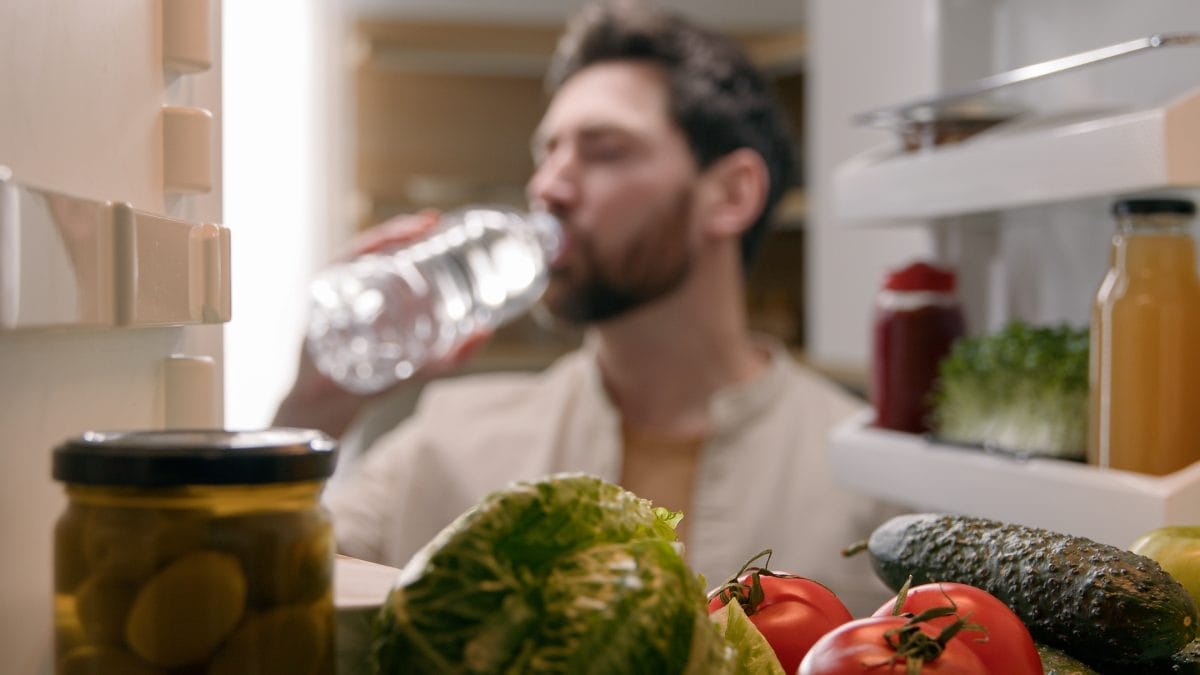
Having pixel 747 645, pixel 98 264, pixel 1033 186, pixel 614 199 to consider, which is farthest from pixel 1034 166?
pixel 614 199

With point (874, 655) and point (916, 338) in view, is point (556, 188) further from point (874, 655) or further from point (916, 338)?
point (874, 655)

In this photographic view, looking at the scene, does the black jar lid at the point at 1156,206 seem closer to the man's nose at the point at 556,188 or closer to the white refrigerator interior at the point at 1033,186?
the white refrigerator interior at the point at 1033,186

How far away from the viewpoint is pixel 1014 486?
2.97 ft

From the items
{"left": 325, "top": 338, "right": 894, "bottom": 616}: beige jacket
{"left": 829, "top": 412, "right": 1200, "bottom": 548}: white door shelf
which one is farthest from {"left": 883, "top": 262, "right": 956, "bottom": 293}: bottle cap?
{"left": 325, "top": 338, "right": 894, "bottom": 616}: beige jacket

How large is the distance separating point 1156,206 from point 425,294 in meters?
0.90

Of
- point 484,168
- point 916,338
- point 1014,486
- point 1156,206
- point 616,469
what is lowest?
point 616,469

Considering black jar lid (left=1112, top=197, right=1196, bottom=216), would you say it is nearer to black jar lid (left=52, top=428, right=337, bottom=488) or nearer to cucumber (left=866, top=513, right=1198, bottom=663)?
cucumber (left=866, top=513, right=1198, bottom=663)

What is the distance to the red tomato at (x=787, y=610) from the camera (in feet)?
1.67

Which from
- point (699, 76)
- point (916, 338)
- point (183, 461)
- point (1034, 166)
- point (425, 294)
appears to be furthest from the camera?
point (699, 76)

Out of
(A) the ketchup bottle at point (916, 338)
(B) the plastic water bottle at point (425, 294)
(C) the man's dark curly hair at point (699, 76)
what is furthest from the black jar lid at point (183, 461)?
(C) the man's dark curly hair at point (699, 76)

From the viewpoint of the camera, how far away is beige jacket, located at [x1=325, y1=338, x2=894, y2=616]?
1597 millimetres

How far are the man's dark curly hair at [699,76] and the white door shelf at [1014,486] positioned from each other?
71cm

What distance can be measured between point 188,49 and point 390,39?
242 cm

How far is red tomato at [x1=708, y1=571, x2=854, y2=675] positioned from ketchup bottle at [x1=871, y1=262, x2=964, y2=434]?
2.18 feet
